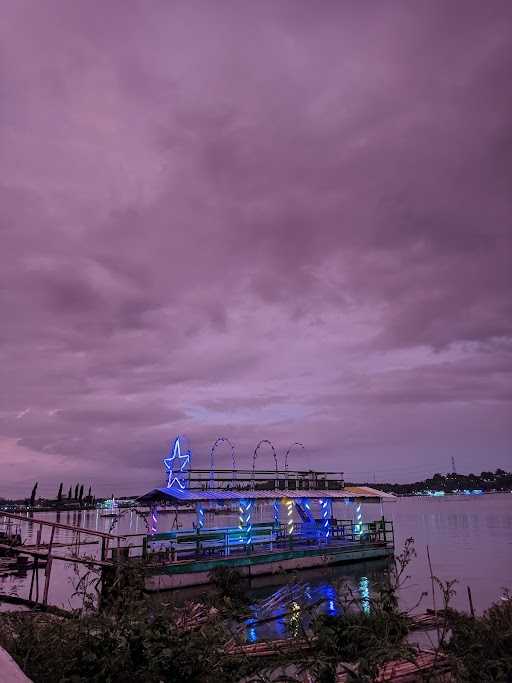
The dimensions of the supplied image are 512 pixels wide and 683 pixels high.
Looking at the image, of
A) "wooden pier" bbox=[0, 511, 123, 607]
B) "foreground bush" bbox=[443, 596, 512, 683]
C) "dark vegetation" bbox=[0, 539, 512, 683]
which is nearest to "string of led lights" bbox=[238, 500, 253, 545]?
"wooden pier" bbox=[0, 511, 123, 607]

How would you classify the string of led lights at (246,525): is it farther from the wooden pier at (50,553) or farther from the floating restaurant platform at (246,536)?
the wooden pier at (50,553)

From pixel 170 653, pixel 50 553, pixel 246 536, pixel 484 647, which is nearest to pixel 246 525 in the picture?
pixel 246 536

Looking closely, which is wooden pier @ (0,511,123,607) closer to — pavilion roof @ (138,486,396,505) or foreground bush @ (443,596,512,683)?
pavilion roof @ (138,486,396,505)

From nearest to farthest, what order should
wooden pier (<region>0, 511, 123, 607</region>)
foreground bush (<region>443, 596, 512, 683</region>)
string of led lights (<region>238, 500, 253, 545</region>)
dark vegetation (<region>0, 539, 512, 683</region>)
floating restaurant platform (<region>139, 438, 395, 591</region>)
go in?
dark vegetation (<region>0, 539, 512, 683</region>) < foreground bush (<region>443, 596, 512, 683</region>) < wooden pier (<region>0, 511, 123, 607</region>) < floating restaurant platform (<region>139, 438, 395, 591</region>) < string of led lights (<region>238, 500, 253, 545</region>)

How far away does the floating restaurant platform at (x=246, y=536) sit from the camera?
85.8 ft

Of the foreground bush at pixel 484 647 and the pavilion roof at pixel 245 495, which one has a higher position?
the pavilion roof at pixel 245 495

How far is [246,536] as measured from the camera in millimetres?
32344

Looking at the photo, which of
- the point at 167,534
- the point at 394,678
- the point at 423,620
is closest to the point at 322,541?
the point at 167,534

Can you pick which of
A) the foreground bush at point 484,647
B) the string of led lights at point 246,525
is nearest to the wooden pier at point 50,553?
the string of led lights at point 246,525

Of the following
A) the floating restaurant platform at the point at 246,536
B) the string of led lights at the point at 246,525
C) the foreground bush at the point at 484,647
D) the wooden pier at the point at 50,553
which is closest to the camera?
the foreground bush at the point at 484,647

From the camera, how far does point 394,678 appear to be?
336 inches

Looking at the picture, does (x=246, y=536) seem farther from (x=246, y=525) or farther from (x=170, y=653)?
(x=170, y=653)

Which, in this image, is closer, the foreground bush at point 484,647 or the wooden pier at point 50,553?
the foreground bush at point 484,647

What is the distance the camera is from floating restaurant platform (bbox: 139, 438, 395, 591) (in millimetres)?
26156
